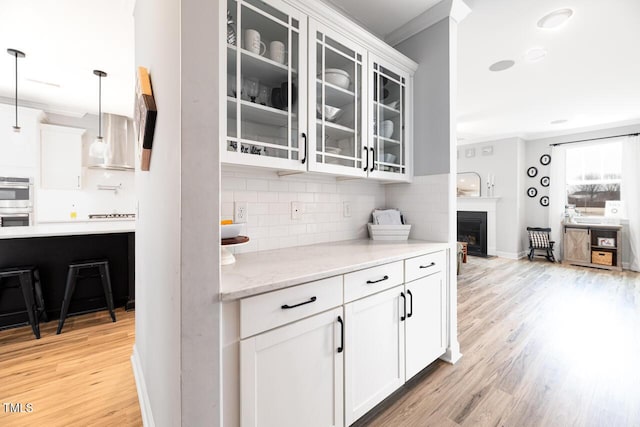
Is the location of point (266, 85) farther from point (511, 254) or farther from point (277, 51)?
point (511, 254)

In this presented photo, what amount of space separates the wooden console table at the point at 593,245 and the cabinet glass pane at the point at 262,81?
249 inches

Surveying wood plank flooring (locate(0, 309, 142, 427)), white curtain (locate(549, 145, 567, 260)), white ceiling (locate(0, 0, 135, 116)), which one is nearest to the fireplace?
white curtain (locate(549, 145, 567, 260))

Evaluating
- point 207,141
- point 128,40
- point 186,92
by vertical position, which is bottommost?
point 207,141

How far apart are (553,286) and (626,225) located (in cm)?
255

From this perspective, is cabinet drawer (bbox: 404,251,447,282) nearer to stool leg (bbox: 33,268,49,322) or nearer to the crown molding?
the crown molding

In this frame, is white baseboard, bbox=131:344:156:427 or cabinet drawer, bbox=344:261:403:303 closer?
cabinet drawer, bbox=344:261:403:303

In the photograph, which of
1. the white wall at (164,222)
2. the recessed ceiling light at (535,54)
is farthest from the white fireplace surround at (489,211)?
the white wall at (164,222)

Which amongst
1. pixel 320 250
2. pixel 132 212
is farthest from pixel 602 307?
pixel 132 212

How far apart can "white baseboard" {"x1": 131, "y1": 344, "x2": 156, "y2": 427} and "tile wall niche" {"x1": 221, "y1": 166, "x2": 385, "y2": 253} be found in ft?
3.07

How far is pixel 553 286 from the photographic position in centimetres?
408

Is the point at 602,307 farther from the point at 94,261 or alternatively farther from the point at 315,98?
the point at 94,261

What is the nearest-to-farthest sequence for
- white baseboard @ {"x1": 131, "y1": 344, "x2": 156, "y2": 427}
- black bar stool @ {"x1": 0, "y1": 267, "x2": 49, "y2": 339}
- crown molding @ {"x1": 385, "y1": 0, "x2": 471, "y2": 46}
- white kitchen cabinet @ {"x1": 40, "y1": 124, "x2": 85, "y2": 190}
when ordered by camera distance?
white baseboard @ {"x1": 131, "y1": 344, "x2": 156, "y2": 427} < crown molding @ {"x1": 385, "y1": 0, "x2": 471, "y2": 46} < black bar stool @ {"x1": 0, "y1": 267, "x2": 49, "y2": 339} < white kitchen cabinet @ {"x1": 40, "y1": 124, "x2": 85, "y2": 190}

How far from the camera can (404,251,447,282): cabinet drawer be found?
5.61ft

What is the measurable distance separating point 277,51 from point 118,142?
4.42m
